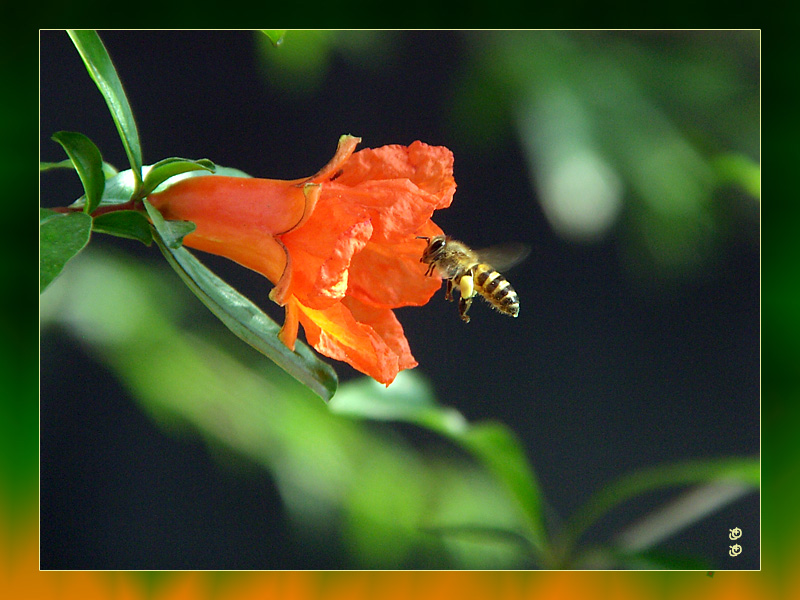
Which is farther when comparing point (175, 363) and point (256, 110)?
point (175, 363)

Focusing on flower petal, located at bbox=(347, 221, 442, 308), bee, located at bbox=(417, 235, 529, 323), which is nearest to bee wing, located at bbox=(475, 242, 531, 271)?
bee, located at bbox=(417, 235, 529, 323)

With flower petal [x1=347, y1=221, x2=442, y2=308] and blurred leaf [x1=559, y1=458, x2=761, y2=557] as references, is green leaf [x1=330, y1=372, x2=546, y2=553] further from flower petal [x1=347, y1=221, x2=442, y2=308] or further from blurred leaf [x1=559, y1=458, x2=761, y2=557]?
flower petal [x1=347, y1=221, x2=442, y2=308]

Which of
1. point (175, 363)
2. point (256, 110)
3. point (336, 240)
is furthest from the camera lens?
point (175, 363)

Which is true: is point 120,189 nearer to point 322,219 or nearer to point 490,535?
point 322,219

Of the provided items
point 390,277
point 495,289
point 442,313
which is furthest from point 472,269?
point 442,313
